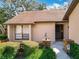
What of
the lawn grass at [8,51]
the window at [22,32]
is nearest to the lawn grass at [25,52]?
the lawn grass at [8,51]

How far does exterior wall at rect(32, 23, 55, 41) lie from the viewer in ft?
97.3

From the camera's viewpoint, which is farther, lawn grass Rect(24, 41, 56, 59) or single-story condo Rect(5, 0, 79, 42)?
single-story condo Rect(5, 0, 79, 42)

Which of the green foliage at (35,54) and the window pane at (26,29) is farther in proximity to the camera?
the window pane at (26,29)

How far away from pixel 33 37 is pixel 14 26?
3.52m

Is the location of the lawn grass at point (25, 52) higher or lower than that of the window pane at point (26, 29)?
lower

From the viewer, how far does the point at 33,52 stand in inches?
574

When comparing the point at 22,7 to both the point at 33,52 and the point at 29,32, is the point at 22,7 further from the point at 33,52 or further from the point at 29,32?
the point at 33,52

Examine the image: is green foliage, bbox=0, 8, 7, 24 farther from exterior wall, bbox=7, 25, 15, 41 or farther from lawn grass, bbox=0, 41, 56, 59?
lawn grass, bbox=0, 41, 56, 59

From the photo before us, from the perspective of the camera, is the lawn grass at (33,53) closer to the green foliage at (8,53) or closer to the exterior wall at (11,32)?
the green foliage at (8,53)

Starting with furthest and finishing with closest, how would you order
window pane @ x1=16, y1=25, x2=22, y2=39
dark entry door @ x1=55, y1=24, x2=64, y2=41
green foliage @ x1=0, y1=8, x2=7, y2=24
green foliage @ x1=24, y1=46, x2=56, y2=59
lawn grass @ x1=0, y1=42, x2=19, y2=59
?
1. green foliage @ x1=0, y1=8, x2=7, y2=24
2. dark entry door @ x1=55, y1=24, x2=64, y2=41
3. window pane @ x1=16, y1=25, x2=22, y2=39
4. green foliage @ x1=24, y1=46, x2=56, y2=59
5. lawn grass @ x1=0, y1=42, x2=19, y2=59

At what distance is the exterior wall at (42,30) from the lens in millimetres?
29656

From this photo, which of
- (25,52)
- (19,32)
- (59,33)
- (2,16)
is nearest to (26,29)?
(19,32)

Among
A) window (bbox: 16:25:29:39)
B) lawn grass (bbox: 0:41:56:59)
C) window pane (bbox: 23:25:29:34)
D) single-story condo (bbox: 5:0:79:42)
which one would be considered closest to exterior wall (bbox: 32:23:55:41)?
single-story condo (bbox: 5:0:79:42)

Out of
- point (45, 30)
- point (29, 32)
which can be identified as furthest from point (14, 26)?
point (45, 30)
